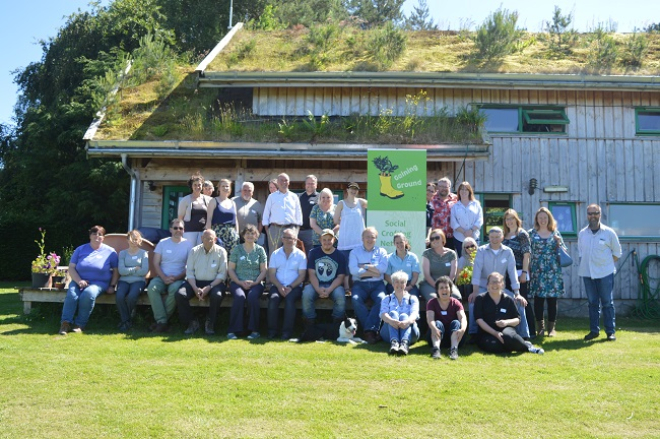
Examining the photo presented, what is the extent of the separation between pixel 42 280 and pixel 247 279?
3.38 meters

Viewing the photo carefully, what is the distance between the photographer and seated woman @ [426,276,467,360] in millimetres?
7094

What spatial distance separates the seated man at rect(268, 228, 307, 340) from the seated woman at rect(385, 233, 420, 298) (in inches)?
45.9

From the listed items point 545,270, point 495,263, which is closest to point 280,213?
point 495,263

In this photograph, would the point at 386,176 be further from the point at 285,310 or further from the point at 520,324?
the point at 520,324

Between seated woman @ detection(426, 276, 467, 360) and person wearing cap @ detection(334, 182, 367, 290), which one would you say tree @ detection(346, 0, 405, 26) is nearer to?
person wearing cap @ detection(334, 182, 367, 290)

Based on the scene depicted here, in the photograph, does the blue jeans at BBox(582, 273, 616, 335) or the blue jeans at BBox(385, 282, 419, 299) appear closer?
the blue jeans at BBox(385, 282, 419, 299)

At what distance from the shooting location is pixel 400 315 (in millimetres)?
7402

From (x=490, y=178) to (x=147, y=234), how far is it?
21.0 feet

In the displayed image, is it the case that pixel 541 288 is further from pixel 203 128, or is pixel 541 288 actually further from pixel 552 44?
pixel 552 44

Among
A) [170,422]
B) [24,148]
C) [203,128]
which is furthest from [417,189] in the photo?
[24,148]

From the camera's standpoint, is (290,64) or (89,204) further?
(89,204)

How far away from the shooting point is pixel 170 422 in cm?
497

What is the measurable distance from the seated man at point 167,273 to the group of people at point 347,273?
0.01 metres

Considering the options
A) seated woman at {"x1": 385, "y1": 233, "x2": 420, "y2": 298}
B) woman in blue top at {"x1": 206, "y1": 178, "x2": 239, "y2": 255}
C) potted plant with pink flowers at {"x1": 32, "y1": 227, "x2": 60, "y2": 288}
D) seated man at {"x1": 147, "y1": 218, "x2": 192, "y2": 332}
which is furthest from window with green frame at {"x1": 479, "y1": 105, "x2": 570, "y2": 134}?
potted plant with pink flowers at {"x1": 32, "y1": 227, "x2": 60, "y2": 288}
